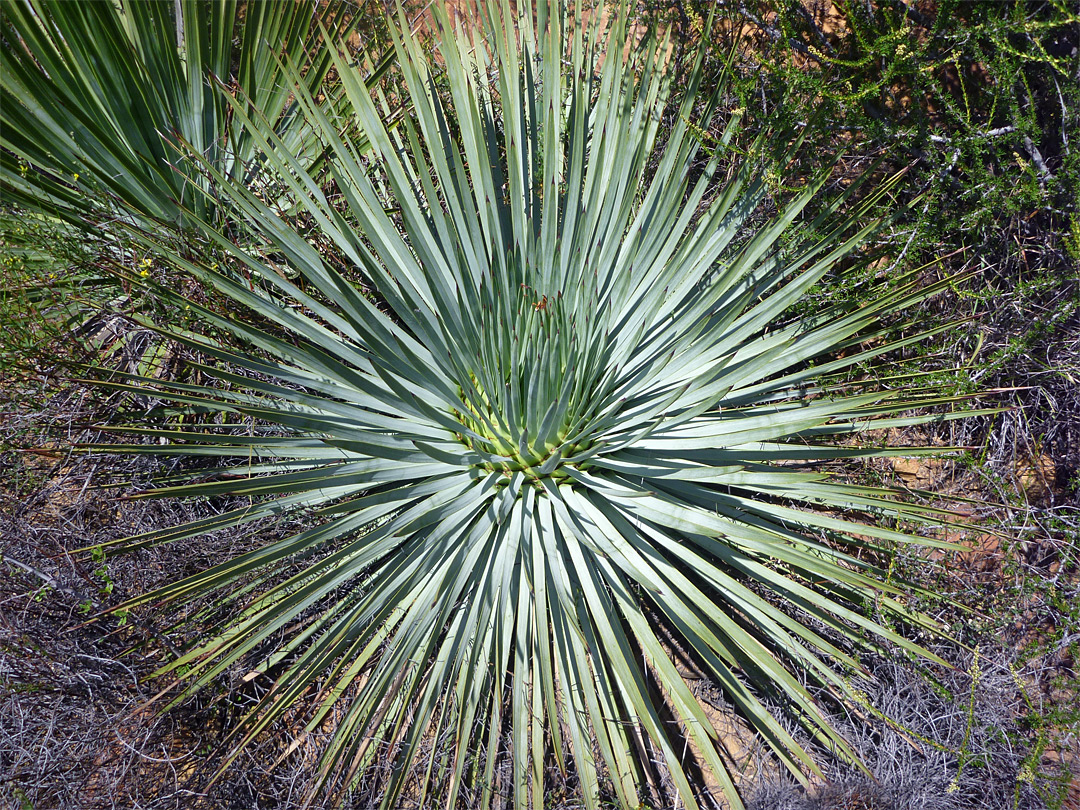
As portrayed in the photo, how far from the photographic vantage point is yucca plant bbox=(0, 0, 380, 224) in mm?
2193

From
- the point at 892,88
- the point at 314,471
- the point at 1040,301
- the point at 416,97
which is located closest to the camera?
the point at 314,471

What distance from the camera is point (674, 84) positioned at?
9.70ft

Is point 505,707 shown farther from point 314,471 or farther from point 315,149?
point 315,149

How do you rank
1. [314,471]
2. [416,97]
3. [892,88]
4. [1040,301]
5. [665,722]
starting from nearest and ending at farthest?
[314,471] → [416,97] → [665,722] → [1040,301] → [892,88]

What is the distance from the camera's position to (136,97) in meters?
2.39

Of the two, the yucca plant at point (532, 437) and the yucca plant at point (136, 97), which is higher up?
the yucca plant at point (136, 97)

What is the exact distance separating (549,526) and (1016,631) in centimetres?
221

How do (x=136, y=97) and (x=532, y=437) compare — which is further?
(x=136, y=97)

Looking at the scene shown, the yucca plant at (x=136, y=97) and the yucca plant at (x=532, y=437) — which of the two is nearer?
the yucca plant at (x=532, y=437)

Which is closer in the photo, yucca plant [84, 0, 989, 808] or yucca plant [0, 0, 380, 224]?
yucca plant [84, 0, 989, 808]

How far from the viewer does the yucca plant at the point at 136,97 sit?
2.19m

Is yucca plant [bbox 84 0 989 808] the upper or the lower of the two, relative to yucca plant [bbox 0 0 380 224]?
lower

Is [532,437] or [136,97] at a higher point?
[136,97]

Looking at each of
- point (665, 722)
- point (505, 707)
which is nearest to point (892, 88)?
point (665, 722)
